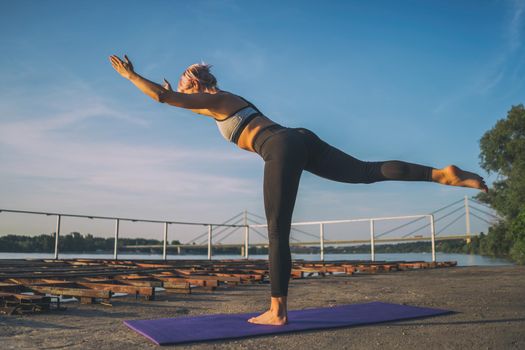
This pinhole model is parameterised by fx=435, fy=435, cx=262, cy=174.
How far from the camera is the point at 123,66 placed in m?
2.17

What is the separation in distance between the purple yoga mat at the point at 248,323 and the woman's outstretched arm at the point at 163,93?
1.05 metres

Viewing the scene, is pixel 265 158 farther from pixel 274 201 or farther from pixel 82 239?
pixel 82 239

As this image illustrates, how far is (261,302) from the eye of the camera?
10.2 ft

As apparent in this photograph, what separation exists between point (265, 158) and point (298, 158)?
0.57 feet

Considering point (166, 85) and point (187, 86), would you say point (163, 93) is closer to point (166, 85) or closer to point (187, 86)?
point (166, 85)

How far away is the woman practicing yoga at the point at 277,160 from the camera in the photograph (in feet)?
7.09

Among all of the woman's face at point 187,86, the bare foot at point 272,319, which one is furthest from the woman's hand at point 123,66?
the bare foot at point 272,319

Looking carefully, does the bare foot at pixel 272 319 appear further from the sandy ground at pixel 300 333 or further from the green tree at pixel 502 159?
the green tree at pixel 502 159

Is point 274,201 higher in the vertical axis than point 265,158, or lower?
A: lower

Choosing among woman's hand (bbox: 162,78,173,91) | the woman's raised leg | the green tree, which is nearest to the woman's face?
woman's hand (bbox: 162,78,173,91)

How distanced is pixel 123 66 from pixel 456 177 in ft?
5.84

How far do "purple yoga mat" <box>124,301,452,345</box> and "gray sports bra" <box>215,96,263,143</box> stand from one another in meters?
0.95

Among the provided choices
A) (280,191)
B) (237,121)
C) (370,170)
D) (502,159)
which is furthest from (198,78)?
(502,159)

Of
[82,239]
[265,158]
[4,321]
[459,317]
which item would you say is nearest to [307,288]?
[459,317]
